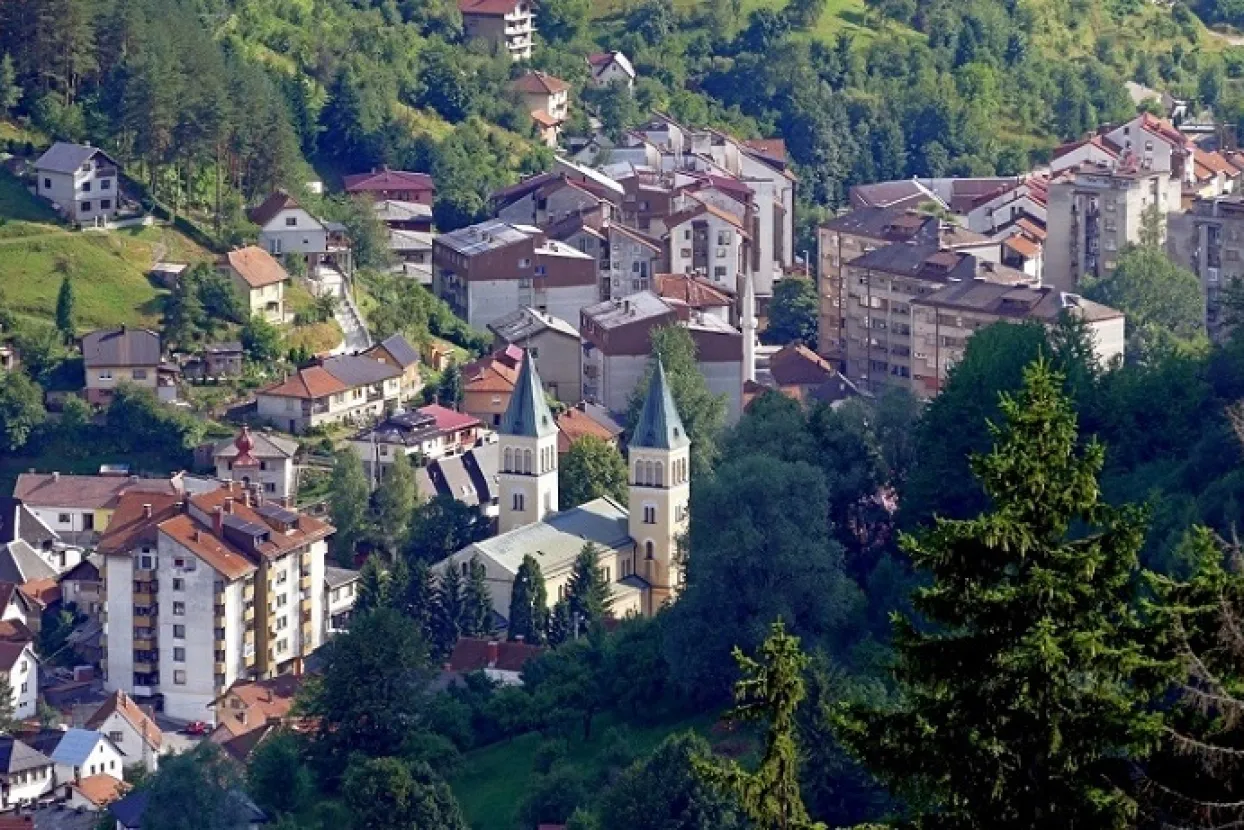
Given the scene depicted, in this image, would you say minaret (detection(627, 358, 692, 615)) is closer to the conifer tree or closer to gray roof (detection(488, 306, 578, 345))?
gray roof (detection(488, 306, 578, 345))

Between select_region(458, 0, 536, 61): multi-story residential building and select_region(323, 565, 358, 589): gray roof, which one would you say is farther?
select_region(458, 0, 536, 61): multi-story residential building

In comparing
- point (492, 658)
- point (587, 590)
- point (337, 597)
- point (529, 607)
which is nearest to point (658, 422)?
point (587, 590)

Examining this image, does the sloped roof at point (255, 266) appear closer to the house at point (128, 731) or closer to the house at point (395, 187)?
the house at point (395, 187)

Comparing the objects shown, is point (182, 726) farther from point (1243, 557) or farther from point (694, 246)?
point (1243, 557)

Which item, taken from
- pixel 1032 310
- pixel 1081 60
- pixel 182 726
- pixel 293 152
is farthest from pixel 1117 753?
pixel 1081 60

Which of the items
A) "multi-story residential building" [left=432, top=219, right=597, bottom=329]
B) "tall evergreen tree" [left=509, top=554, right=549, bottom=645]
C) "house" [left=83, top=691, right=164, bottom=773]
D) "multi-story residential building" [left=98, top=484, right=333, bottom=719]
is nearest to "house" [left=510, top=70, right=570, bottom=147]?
"multi-story residential building" [left=432, top=219, right=597, bottom=329]

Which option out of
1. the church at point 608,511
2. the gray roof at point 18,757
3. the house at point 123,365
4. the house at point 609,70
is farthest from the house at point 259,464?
the house at point 609,70

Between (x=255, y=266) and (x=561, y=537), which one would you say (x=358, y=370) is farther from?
(x=561, y=537)

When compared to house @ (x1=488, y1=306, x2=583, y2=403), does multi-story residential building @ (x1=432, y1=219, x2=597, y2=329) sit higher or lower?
higher
